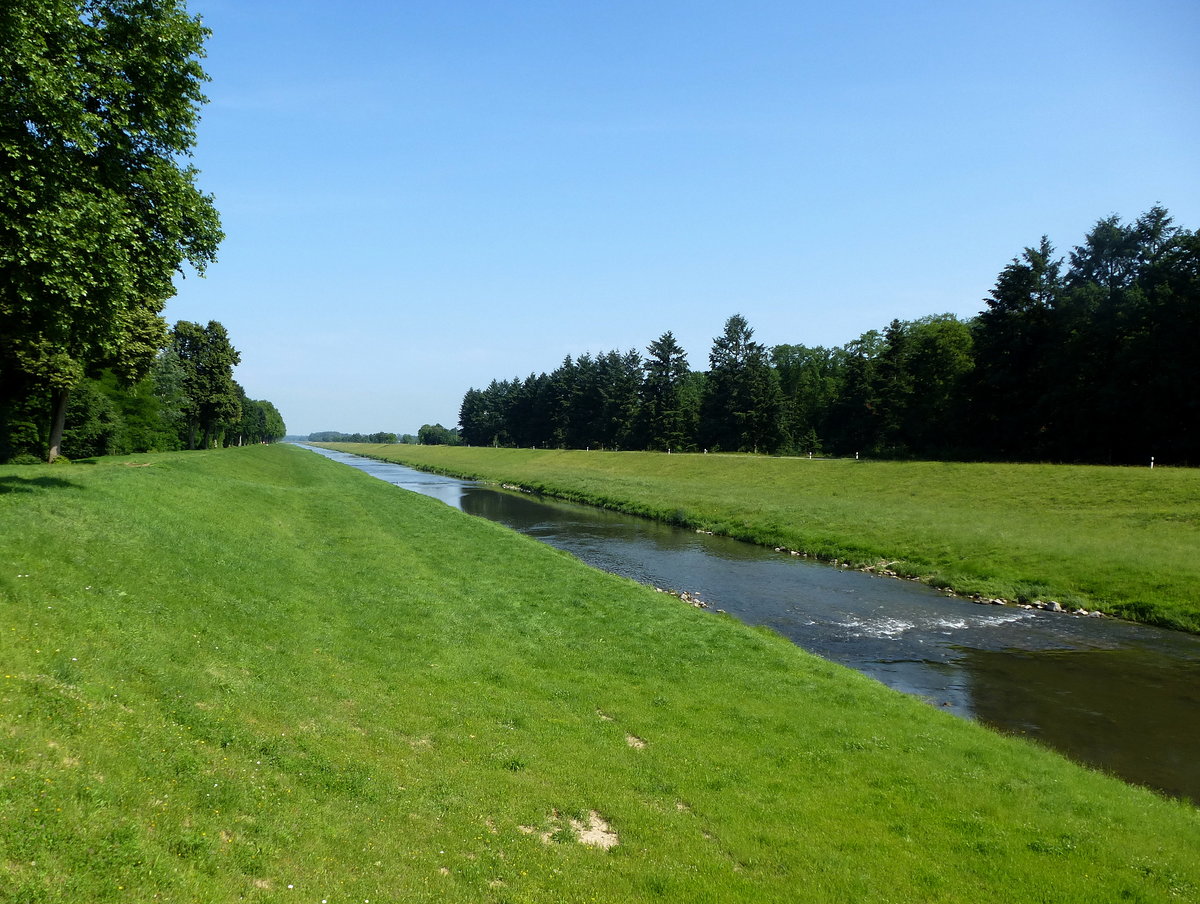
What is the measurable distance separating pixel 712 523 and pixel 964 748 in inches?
1173

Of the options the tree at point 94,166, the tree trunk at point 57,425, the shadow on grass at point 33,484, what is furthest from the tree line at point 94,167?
the tree trunk at point 57,425

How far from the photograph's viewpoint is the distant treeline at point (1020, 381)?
157 feet

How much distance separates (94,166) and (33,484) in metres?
8.36

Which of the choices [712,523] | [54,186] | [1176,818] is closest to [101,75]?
[54,186]

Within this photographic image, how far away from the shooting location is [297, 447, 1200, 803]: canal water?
1234 centimetres

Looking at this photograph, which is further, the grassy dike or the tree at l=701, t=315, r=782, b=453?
the tree at l=701, t=315, r=782, b=453

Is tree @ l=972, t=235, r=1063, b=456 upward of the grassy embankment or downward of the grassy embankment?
upward

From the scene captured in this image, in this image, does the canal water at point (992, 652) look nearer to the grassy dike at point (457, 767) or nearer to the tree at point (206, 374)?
the grassy dike at point (457, 767)

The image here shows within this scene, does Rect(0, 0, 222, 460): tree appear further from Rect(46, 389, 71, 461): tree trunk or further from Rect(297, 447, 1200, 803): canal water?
Rect(297, 447, 1200, 803): canal water

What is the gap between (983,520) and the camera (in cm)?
3375

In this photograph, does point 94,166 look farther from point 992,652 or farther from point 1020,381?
point 1020,381

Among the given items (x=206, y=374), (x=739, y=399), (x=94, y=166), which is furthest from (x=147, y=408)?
(x=739, y=399)

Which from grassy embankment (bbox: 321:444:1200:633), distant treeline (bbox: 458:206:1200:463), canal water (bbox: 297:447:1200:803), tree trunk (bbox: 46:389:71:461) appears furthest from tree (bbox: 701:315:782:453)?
tree trunk (bbox: 46:389:71:461)

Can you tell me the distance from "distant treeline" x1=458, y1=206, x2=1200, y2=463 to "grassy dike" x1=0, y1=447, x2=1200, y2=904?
163 ft
